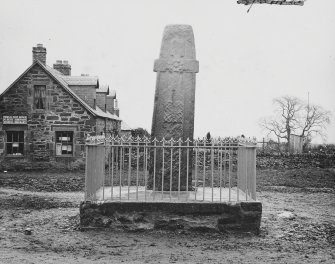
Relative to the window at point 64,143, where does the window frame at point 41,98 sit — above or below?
above

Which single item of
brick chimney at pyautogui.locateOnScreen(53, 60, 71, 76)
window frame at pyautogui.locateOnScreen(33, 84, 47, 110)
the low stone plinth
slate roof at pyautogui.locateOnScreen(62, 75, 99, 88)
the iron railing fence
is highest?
brick chimney at pyautogui.locateOnScreen(53, 60, 71, 76)

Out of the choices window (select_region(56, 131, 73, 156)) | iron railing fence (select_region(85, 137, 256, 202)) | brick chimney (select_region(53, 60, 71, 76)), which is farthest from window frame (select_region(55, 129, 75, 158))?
iron railing fence (select_region(85, 137, 256, 202))

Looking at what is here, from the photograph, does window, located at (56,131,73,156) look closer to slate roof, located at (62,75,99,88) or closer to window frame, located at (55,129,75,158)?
window frame, located at (55,129,75,158)

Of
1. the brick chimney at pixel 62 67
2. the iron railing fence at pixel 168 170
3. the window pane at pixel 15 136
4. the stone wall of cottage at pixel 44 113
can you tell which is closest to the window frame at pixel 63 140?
the stone wall of cottage at pixel 44 113

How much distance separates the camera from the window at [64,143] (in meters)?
22.8

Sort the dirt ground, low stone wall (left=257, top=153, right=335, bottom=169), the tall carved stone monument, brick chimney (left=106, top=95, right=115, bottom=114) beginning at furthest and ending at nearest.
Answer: brick chimney (left=106, top=95, right=115, bottom=114) < low stone wall (left=257, top=153, right=335, bottom=169) < the tall carved stone monument < the dirt ground

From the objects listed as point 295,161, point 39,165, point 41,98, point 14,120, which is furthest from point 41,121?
point 295,161

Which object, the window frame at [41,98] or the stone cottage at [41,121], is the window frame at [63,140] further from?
the window frame at [41,98]

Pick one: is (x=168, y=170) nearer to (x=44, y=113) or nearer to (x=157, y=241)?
(x=157, y=241)

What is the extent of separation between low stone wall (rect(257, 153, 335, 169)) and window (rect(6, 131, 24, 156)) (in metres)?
13.5

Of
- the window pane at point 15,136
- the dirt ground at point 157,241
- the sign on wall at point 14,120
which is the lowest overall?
the dirt ground at point 157,241

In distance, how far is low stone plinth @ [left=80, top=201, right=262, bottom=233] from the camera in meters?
7.47

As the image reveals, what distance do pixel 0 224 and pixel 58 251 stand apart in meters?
2.47

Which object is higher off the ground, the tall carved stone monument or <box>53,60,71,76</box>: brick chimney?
<box>53,60,71,76</box>: brick chimney
